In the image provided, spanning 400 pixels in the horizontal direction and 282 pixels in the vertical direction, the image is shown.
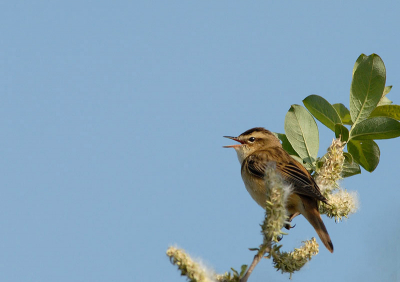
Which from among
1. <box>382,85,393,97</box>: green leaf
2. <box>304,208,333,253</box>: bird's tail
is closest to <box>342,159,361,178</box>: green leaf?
<box>304,208,333,253</box>: bird's tail

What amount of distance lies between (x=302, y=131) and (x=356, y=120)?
48 centimetres

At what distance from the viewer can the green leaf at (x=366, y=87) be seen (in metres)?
4.12

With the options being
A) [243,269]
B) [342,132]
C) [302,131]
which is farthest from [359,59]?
[243,269]

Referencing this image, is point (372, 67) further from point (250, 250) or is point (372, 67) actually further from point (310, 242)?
point (250, 250)

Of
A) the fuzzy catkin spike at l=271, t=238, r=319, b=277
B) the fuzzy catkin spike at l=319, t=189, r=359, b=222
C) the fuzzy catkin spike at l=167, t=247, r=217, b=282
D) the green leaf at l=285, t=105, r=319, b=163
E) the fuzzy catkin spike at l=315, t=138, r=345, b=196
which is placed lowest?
the fuzzy catkin spike at l=167, t=247, r=217, b=282

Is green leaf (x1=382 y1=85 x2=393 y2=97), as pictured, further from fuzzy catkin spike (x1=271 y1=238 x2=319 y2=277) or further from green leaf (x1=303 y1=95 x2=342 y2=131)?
fuzzy catkin spike (x1=271 y1=238 x2=319 y2=277)

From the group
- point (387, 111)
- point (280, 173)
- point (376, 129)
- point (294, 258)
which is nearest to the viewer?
point (294, 258)

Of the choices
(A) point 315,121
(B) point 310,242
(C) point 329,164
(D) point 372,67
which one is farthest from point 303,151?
(B) point 310,242

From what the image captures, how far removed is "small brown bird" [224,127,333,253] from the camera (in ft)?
15.6

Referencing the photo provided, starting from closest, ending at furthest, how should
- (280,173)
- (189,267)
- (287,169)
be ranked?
(189,267) → (280,173) → (287,169)

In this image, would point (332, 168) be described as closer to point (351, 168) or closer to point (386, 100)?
point (351, 168)

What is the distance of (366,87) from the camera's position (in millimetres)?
4238

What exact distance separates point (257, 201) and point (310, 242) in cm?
218

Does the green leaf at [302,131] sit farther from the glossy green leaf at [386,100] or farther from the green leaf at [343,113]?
the glossy green leaf at [386,100]
